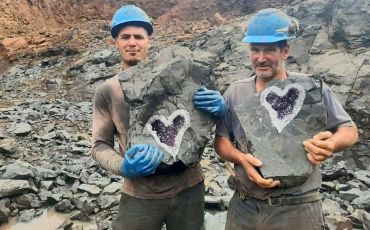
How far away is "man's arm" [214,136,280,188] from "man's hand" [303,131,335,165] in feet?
0.88

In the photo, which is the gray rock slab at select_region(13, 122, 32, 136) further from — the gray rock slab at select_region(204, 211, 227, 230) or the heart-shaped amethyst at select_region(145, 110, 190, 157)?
the heart-shaped amethyst at select_region(145, 110, 190, 157)

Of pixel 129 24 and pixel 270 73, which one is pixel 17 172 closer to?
pixel 129 24

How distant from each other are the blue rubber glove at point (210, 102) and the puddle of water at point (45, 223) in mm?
2945

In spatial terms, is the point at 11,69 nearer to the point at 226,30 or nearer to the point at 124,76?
the point at 226,30

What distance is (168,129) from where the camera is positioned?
2.83 m

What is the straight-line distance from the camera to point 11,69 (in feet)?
48.1

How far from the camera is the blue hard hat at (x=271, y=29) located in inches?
105

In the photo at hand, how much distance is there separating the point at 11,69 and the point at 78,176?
9.59m

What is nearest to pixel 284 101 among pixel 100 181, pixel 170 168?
pixel 170 168

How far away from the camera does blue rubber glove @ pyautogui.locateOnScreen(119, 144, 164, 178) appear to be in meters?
2.50

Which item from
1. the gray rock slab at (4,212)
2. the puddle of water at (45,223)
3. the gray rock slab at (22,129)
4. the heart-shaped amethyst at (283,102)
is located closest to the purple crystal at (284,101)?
the heart-shaped amethyst at (283,102)

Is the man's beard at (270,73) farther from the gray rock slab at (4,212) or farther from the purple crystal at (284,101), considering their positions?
the gray rock slab at (4,212)

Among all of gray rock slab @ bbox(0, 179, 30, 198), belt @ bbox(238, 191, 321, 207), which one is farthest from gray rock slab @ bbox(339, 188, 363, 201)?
gray rock slab @ bbox(0, 179, 30, 198)

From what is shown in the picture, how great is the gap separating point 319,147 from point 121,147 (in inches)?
52.2
